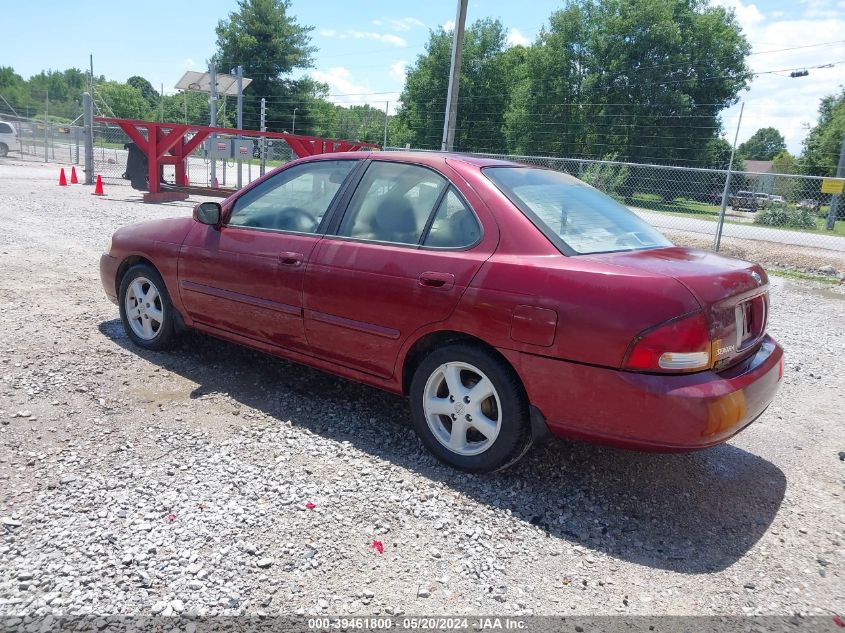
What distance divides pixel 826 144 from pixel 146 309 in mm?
43959

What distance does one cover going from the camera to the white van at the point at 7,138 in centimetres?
3080

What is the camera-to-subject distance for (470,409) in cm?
324

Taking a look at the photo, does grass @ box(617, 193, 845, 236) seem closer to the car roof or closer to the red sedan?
the car roof

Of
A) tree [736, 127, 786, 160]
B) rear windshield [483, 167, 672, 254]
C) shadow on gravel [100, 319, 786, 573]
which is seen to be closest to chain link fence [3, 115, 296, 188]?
shadow on gravel [100, 319, 786, 573]

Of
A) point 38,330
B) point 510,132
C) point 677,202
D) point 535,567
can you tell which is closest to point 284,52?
point 510,132

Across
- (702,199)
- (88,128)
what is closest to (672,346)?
(88,128)

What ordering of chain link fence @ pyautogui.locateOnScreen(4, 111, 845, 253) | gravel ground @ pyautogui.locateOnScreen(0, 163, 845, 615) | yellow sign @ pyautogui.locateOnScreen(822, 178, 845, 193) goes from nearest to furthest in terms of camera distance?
1. gravel ground @ pyautogui.locateOnScreen(0, 163, 845, 615)
2. yellow sign @ pyautogui.locateOnScreen(822, 178, 845, 193)
3. chain link fence @ pyautogui.locateOnScreen(4, 111, 845, 253)

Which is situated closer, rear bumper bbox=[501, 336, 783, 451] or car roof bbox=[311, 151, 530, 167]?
rear bumper bbox=[501, 336, 783, 451]

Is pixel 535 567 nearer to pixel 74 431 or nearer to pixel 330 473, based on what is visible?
pixel 330 473

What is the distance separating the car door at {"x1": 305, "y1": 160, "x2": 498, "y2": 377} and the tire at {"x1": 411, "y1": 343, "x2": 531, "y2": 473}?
23 cm

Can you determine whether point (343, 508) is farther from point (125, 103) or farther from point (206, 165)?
point (125, 103)

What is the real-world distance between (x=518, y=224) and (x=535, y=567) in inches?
62.5

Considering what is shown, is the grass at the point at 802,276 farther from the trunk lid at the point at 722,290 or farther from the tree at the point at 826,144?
the tree at the point at 826,144

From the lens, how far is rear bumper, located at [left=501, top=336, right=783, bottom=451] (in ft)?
8.94
